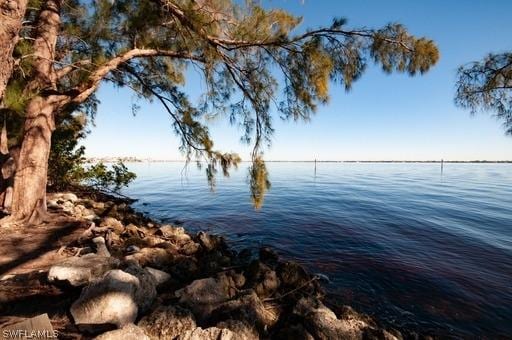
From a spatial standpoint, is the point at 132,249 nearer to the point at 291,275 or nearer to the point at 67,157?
the point at 291,275

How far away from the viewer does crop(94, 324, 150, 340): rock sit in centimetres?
246

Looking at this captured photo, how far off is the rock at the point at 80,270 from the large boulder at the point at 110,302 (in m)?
0.56

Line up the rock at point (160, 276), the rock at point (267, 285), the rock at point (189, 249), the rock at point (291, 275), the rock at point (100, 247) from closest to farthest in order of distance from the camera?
the rock at point (160, 276)
the rock at point (267, 285)
the rock at point (100, 247)
the rock at point (291, 275)
the rock at point (189, 249)

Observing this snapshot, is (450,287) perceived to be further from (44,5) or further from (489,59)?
(44,5)

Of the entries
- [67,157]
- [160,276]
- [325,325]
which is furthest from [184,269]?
[67,157]

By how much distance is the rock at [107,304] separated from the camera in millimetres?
2834

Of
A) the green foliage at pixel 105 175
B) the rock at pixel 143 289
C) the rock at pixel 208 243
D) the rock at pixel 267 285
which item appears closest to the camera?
the rock at pixel 143 289

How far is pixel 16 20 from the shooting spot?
2559 mm

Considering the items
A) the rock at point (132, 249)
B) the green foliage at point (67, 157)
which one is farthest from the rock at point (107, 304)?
the green foliage at point (67, 157)

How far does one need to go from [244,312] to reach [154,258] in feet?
8.59

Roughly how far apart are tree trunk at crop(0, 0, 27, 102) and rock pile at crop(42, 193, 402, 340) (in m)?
2.28

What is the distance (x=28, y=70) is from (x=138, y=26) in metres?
2.34

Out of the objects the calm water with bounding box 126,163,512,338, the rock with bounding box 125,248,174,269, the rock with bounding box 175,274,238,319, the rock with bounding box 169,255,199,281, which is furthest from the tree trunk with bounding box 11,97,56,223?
the rock with bounding box 175,274,238,319

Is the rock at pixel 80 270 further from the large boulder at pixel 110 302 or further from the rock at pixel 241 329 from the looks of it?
the rock at pixel 241 329
